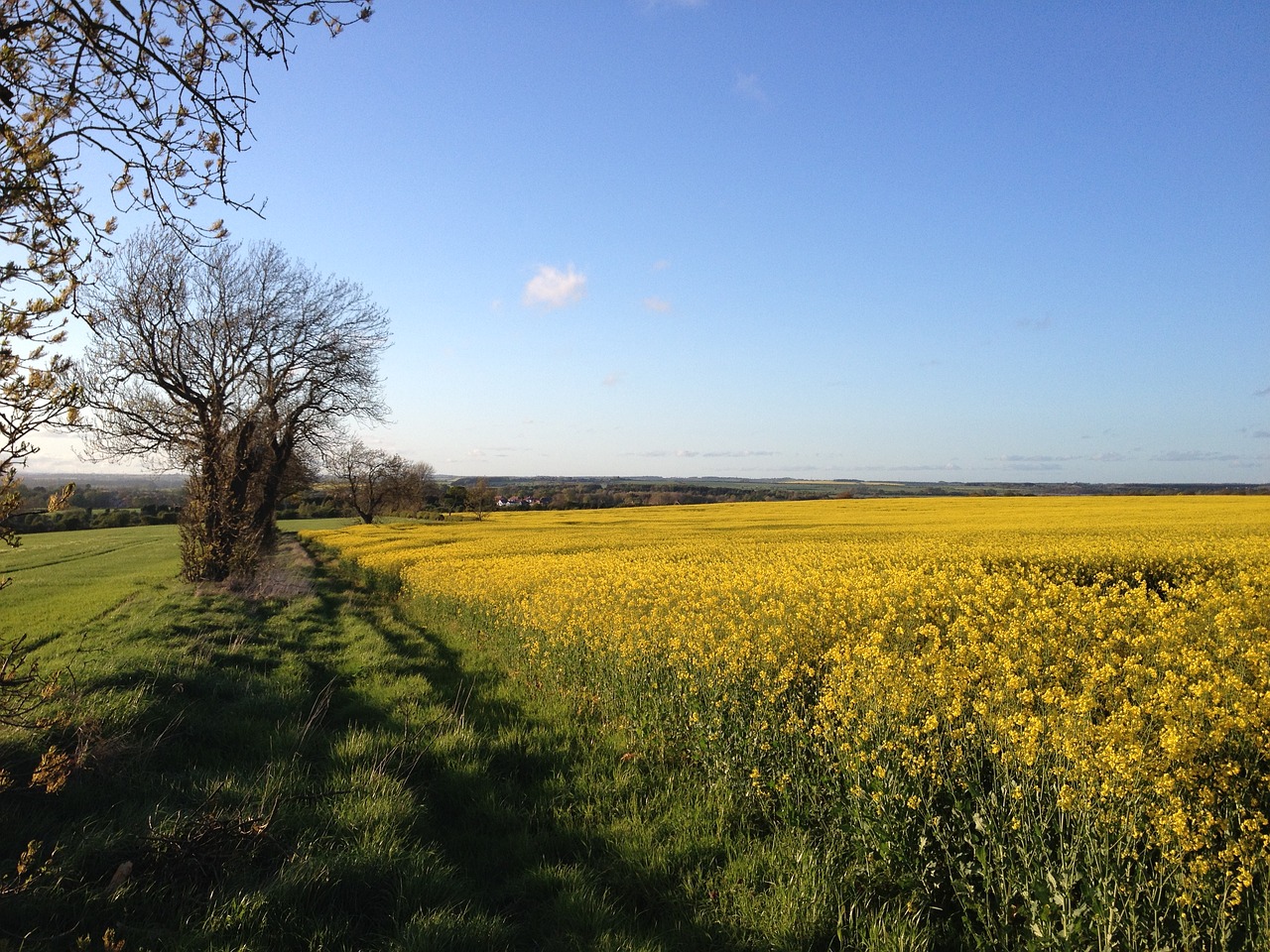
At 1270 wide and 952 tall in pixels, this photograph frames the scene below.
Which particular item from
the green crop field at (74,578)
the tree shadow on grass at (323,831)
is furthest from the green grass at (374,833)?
the green crop field at (74,578)

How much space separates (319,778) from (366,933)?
68.2 inches

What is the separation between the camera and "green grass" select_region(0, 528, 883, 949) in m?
2.91

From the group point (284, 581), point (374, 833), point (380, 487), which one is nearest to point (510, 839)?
point (374, 833)

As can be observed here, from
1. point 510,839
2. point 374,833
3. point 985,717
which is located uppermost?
point 985,717

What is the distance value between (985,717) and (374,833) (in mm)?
3742

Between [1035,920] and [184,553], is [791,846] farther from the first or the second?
[184,553]

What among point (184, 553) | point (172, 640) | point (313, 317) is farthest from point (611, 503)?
point (172, 640)

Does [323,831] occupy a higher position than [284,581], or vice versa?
[323,831]

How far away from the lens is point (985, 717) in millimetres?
3824

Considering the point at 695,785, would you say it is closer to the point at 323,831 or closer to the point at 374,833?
the point at 374,833

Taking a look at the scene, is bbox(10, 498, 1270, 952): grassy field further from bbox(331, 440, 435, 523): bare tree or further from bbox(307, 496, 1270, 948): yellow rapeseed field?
bbox(331, 440, 435, 523): bare tree

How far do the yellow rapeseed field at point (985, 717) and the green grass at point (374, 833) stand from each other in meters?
0.49

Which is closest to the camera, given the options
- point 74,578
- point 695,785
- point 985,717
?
point 985,717

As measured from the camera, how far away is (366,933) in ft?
9.78
